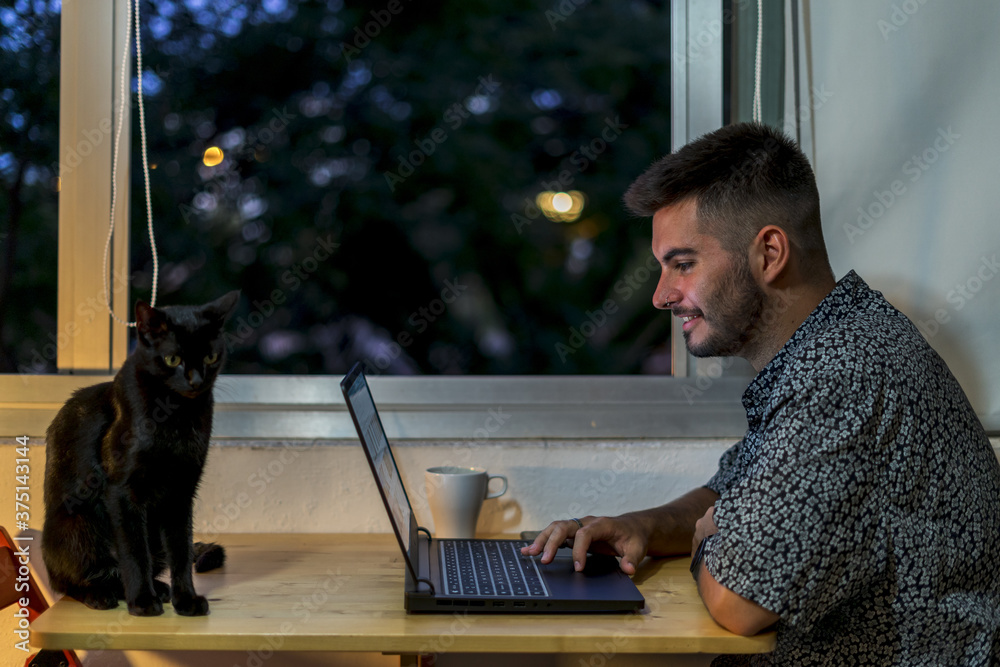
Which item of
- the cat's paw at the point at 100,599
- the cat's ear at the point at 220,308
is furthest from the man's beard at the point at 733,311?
the cat's paw at the point at 100,599

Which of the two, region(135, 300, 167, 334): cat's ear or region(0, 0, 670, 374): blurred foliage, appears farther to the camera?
region(0, 0, 670, 374): blurred foliage

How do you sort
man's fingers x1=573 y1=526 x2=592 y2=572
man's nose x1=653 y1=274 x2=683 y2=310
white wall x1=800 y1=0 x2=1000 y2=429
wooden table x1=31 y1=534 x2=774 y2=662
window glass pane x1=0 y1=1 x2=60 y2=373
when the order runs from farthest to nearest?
1. window glass pane x1=0 y1=1 x2=60 y2=373
2. white wall x1=800 y1=0 x2=1000 y2=429
3. man's nose x1=653 y1=274 x2=683 y2=310
4. man's fingers x1=573 y1=526 x2=592 y2=572
5. wooden table x1=31 y1=534 x2=774 y2=662

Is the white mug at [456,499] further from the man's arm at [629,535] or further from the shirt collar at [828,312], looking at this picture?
the shirt collar at [828,312]

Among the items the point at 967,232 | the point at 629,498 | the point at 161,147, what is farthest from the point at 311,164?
the point at 967,232

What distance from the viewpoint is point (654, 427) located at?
1.57 meters

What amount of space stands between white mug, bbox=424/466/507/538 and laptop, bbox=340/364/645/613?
0.22 ft

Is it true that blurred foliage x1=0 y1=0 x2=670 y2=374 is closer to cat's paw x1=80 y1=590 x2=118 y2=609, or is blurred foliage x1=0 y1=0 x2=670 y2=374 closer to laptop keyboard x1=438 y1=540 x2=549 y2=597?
laptop keyboard x1=438 y1=540 x2=549 y2=597

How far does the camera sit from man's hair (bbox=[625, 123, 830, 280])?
1169 millimetres

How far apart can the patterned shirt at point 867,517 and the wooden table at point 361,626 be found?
9 centimetres

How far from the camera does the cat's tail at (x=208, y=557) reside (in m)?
1.16

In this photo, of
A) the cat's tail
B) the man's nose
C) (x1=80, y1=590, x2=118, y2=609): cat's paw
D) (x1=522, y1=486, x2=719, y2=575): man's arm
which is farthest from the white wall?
(x1=80, y1=590, x2=118, y2=609): cat's paw

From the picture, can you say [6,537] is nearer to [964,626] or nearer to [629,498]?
[629,498]

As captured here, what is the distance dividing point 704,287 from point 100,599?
3.17 feet

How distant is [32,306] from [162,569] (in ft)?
2.67
